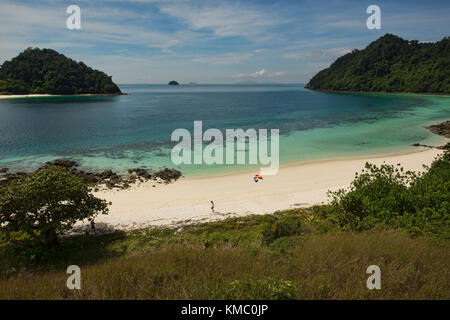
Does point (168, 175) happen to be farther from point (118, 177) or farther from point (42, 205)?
point (42, 205)

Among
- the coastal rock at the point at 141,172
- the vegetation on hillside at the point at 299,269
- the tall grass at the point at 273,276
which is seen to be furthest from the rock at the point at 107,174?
the tall grass at the point at 273,276

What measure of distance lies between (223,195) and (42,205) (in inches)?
581

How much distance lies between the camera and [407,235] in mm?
8883

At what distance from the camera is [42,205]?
43.4 ft

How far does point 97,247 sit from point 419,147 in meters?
48.6

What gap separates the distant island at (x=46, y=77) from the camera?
16075 cm

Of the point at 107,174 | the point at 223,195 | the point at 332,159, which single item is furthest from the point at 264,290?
the point at 332,159

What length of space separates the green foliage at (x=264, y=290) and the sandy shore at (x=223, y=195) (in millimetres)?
14072

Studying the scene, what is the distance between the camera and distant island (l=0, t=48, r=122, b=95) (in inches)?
6329

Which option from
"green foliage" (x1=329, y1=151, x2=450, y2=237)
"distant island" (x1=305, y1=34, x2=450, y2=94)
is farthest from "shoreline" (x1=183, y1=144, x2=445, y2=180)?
"distant island" (x1=305, y1=34, x2=450, y2=94)

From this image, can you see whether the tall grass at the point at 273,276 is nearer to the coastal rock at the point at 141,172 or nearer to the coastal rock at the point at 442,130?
the coastal rock at the point at 141,172

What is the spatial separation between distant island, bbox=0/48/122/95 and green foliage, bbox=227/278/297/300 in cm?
→ 20083

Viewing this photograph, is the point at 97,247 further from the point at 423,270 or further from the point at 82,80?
the point at 82,80
